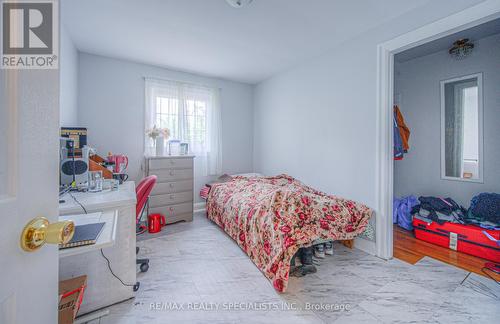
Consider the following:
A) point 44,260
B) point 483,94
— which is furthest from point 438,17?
point 44,260

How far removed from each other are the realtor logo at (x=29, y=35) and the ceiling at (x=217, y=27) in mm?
1712

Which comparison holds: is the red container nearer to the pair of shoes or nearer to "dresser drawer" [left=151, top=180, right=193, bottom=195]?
"dresser drawer" [left=151, top=180, right=193, bottom=195]

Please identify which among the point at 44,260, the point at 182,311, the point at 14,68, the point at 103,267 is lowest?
the point at 182,311

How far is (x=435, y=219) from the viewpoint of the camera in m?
2.63

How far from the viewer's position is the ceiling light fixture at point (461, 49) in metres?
2.75

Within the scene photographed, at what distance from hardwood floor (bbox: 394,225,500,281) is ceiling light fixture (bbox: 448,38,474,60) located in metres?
2.53

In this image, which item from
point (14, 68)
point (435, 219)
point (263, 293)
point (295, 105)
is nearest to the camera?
point (14, 68)

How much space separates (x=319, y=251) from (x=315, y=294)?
2.04 ft

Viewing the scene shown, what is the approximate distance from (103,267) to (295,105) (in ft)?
10.2

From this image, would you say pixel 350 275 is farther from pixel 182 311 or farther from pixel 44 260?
pixel 44 260

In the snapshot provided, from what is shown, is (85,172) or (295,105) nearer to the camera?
(85,172)

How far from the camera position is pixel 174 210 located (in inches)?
126

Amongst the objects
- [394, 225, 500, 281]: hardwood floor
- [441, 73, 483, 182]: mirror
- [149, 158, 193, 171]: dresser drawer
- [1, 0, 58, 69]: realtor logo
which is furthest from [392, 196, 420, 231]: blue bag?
[1, 0, 58, 69]: realtor logo

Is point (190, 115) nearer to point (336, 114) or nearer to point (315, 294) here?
point (336, 114)
